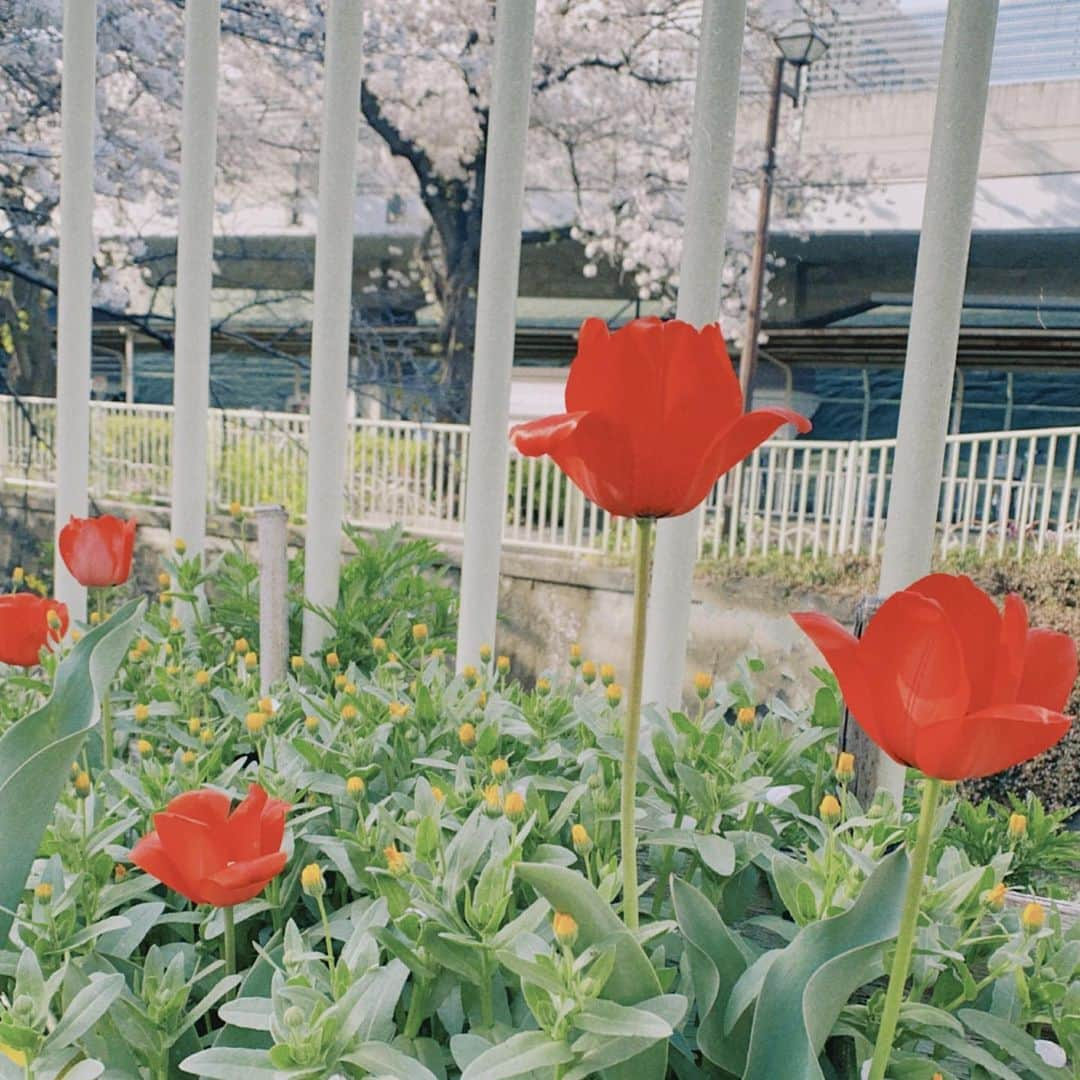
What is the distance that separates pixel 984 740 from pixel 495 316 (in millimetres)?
717

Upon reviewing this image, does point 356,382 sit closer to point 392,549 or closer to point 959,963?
point 392,549

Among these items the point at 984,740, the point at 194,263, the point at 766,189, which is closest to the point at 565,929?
the point at 984,740

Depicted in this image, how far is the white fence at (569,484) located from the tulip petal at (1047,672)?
343 cm

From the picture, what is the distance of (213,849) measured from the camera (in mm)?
435

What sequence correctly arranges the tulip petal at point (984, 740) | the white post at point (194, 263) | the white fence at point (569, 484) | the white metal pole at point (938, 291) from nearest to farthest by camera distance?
the tulip petal at point (984, 740) → the white metal pole at point (938, 291) → the white post at point (194, 263) → the white fence at point (569, 484)

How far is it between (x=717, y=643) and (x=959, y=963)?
383cm

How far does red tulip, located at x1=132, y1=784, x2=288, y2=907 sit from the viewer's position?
0.43 metres

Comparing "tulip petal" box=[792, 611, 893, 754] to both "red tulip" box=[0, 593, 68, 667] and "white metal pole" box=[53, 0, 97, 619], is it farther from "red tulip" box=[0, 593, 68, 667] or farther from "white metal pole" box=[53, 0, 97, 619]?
"white metal pole" box=[53, 0, 97, 619]

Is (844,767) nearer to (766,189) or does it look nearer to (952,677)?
(952,677)

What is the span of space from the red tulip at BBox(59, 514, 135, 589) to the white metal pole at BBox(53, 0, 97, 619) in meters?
0.23

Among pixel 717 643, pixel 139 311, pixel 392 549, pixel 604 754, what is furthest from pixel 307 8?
pixel 604 754

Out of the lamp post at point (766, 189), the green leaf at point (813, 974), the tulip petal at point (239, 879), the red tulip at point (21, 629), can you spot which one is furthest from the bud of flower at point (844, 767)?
the lamp post at point (766, 189)

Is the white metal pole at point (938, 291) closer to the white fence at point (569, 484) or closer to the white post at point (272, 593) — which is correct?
the white post at point (272, 593)

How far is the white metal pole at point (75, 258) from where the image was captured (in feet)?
3.69
